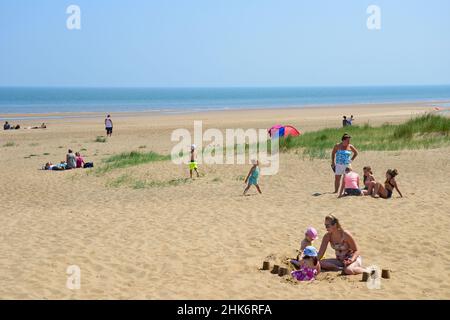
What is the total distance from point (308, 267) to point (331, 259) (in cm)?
50

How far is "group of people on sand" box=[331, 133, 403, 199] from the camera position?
11.2 m

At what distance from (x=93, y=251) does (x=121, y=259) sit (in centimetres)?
59

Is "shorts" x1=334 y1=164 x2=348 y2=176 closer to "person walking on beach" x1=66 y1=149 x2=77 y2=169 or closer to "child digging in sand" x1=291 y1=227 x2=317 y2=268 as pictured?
"child digging in sand" x1=291 y1=227 x2=317 y2=268

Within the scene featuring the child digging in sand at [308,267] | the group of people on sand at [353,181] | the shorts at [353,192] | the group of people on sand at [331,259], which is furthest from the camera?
the shorts at [353,192]

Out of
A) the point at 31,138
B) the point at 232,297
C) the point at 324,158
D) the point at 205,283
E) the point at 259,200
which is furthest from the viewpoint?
the point at 31,138

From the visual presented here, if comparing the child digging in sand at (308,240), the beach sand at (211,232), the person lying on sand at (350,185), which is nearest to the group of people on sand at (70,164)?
the beach sand at (211,232)

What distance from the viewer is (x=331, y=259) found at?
759 cm

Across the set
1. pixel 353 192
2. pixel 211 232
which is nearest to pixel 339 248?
pixel 211 232

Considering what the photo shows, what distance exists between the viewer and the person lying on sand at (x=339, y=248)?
24.2ft

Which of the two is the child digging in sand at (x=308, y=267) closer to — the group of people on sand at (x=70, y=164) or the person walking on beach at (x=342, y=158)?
the person walking on beach at (x=342, y=158)

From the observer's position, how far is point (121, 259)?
800 centimetres
